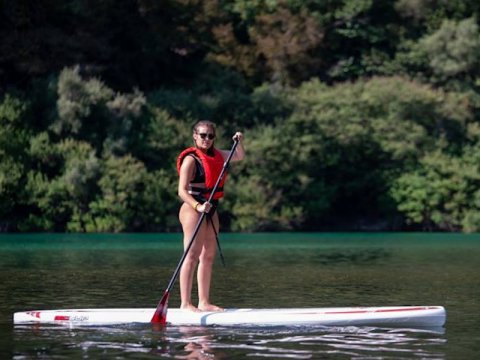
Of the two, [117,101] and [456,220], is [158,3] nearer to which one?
[117,101]

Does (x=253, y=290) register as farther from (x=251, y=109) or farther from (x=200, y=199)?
(x=251, y=109)

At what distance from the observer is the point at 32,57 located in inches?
2023

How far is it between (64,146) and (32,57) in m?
4.97

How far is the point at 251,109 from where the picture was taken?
5353cm

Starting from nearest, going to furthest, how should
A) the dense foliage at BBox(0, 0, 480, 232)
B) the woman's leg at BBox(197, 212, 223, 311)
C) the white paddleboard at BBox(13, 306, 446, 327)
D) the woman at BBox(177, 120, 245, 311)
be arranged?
the white paddleboard at BBox(13, 306, 446, 327) → the woman at BBox(177, 120, 245, 311) → the woman's leg at BBox(197, 212, 223, 311) → the dense foliage at BBox(0, 0, 480, 232)

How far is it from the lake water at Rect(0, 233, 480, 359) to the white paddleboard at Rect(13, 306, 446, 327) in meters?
0.18

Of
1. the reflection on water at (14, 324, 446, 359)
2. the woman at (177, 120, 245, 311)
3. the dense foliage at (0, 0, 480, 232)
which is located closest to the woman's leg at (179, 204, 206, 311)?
the woman at (177, 120, 245, 311)

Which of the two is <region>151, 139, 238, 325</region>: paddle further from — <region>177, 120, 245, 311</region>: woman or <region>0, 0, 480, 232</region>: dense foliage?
<region>0, 0, 480, 232</region>: dense foliage

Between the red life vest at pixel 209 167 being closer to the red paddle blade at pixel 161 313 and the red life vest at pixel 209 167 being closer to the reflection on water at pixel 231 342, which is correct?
the red paddle blade at pixel 161 313

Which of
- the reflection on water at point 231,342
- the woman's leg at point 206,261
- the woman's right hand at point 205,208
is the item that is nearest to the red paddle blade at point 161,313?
the reflection on water at point 231,342

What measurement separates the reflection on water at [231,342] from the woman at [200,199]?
0.84m

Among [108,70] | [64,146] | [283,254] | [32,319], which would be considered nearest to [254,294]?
[32,319]

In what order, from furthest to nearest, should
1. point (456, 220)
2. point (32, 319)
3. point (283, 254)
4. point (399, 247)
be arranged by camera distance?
point (456, 220)
point (399, 247)
point (283, 254)
point (32, 319)

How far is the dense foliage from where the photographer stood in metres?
48.5
